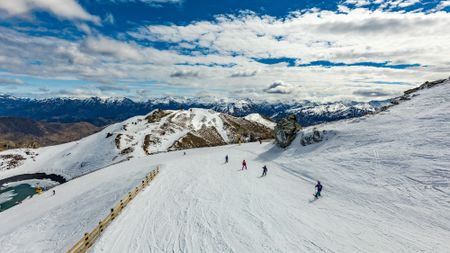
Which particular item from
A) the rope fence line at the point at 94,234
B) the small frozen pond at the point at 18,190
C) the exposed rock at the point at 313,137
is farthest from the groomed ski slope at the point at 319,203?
the small frozen pond at the point at 18,190

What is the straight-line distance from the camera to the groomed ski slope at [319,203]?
63.8ft

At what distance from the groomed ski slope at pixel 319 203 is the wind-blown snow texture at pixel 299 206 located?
0.09m

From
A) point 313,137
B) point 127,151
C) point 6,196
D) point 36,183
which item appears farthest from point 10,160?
point 313,137

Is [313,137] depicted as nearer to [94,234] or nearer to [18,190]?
[94,234]

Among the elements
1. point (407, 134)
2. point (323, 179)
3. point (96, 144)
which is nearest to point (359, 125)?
point (407, 134)

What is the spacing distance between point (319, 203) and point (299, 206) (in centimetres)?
278

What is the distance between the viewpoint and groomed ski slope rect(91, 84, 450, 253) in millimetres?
19438

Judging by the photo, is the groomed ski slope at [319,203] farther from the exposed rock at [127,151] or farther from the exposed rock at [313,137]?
the exposed rock at [127,151]

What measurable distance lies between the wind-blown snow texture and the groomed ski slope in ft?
0.29

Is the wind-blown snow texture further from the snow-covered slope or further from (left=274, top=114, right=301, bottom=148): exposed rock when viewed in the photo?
the snow-covered slope

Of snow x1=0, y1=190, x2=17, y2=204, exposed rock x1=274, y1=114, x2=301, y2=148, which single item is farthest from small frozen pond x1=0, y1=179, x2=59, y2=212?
exposed rock x1=274, y1=114, x2=301, y2=148

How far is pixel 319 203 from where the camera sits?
28609 mm

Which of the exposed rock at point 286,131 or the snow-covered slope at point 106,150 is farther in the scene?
the snow-covered slope at point 106,150

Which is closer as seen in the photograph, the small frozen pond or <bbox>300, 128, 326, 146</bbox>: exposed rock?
<bbox>300, 128, 326, 146</bbox>: exposed rock
